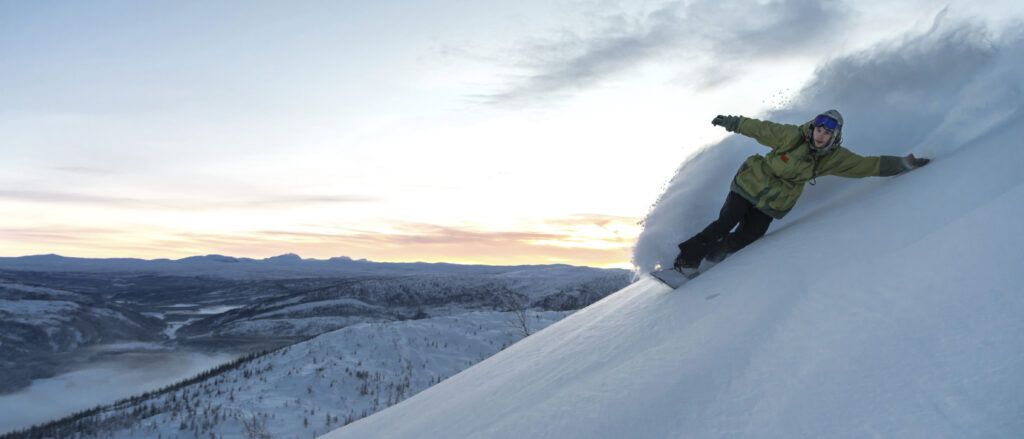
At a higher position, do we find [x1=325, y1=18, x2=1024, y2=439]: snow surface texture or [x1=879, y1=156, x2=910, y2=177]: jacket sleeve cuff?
[x1=879, y1=156, x2=910, y2=177]: jacket sleeve cuff

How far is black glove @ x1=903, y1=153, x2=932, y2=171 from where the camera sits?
3154mm

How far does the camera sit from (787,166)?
10.7ft

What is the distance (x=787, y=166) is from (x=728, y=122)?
19.8 inches

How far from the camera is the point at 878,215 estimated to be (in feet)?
8.25

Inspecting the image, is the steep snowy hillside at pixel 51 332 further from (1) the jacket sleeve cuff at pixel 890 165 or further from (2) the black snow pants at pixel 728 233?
(1) the jacket sleeve cuff at pixel 890 165

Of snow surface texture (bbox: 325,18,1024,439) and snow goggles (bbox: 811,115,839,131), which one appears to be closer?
snow surface texture (bbox: 325,18,1024,439)

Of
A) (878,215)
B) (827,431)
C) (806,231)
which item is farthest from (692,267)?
(827,431)

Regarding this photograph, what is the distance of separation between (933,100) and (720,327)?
2978 millimetres

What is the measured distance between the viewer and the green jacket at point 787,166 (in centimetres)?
319

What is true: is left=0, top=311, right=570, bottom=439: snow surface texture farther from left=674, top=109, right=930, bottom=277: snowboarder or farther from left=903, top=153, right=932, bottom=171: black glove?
left=903, top=153, right=932, bottom=171: black glove

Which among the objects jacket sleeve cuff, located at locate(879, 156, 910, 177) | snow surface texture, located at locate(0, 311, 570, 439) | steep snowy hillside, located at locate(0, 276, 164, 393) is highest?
jacket sleeve cuff, located at locate(879, 156, 910, 177)

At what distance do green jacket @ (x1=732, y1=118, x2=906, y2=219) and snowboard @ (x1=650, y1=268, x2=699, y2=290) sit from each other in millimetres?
713

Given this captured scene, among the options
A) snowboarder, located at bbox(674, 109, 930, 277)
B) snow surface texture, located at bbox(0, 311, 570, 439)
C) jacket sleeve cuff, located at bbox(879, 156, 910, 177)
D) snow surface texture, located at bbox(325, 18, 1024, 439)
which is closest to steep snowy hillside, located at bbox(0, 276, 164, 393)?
snow surface texture, located at bbox(0, 311, 570, 439)

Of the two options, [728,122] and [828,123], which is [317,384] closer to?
[728,122]
